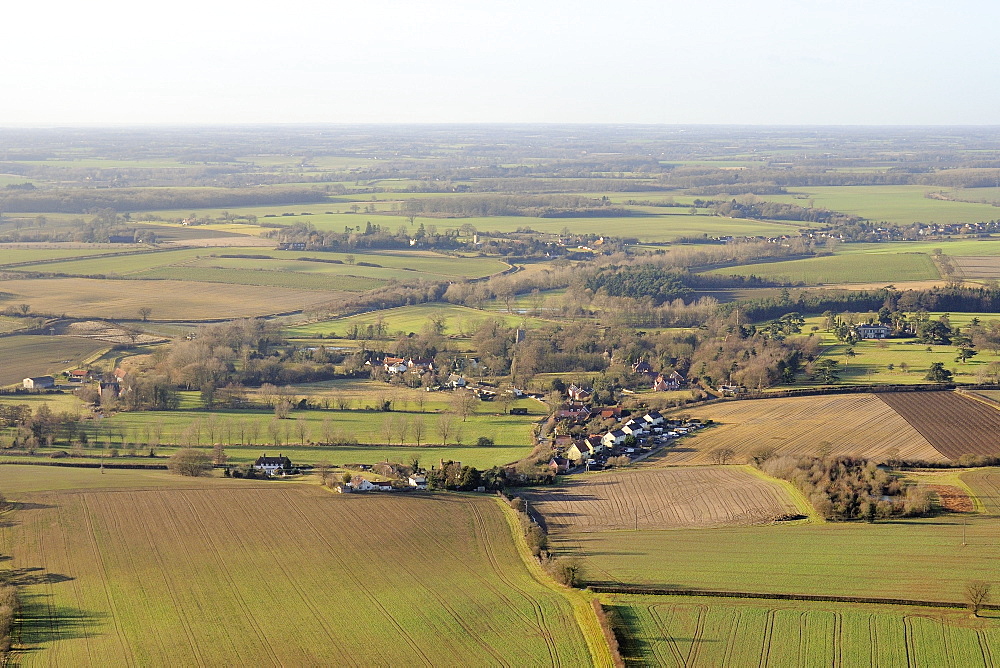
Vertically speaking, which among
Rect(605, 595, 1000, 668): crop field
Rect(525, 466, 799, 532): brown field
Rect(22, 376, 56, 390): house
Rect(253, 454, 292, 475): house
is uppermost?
Rect(605, 595, 1000, 668): crop field

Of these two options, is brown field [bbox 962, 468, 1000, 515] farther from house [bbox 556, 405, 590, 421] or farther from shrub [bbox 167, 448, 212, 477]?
shrub [bbox 167, 448, 212, 477]

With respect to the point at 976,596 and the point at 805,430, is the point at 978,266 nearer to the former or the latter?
the point at 805,430

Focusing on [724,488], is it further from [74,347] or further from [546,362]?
[74,347]

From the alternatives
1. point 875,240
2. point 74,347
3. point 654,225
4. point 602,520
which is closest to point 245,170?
point 654,225

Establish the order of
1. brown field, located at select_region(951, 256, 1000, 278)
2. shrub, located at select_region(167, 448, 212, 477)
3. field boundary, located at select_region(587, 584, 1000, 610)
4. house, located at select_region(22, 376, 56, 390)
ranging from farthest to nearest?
brown field, located at select_region(951, 256, 1000, 278) < house, located at select_region(22, 376, 56, 390) < shrub, located at select_region(167, 448, 212, 477) < field boundary, located at select_region(587, 584, 1000, 610)

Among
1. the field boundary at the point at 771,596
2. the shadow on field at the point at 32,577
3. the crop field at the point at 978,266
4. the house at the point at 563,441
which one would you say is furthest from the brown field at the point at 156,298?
the field boundary at the point at 771,596

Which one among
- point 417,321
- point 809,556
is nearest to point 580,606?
point 809,556

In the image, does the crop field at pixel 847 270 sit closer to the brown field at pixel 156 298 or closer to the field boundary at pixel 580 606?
the brown field at pixel 156 298

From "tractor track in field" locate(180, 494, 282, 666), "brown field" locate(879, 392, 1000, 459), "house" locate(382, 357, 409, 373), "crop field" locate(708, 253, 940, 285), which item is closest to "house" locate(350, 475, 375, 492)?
"tractor track in field" locate(180, 494, 282, 666)
